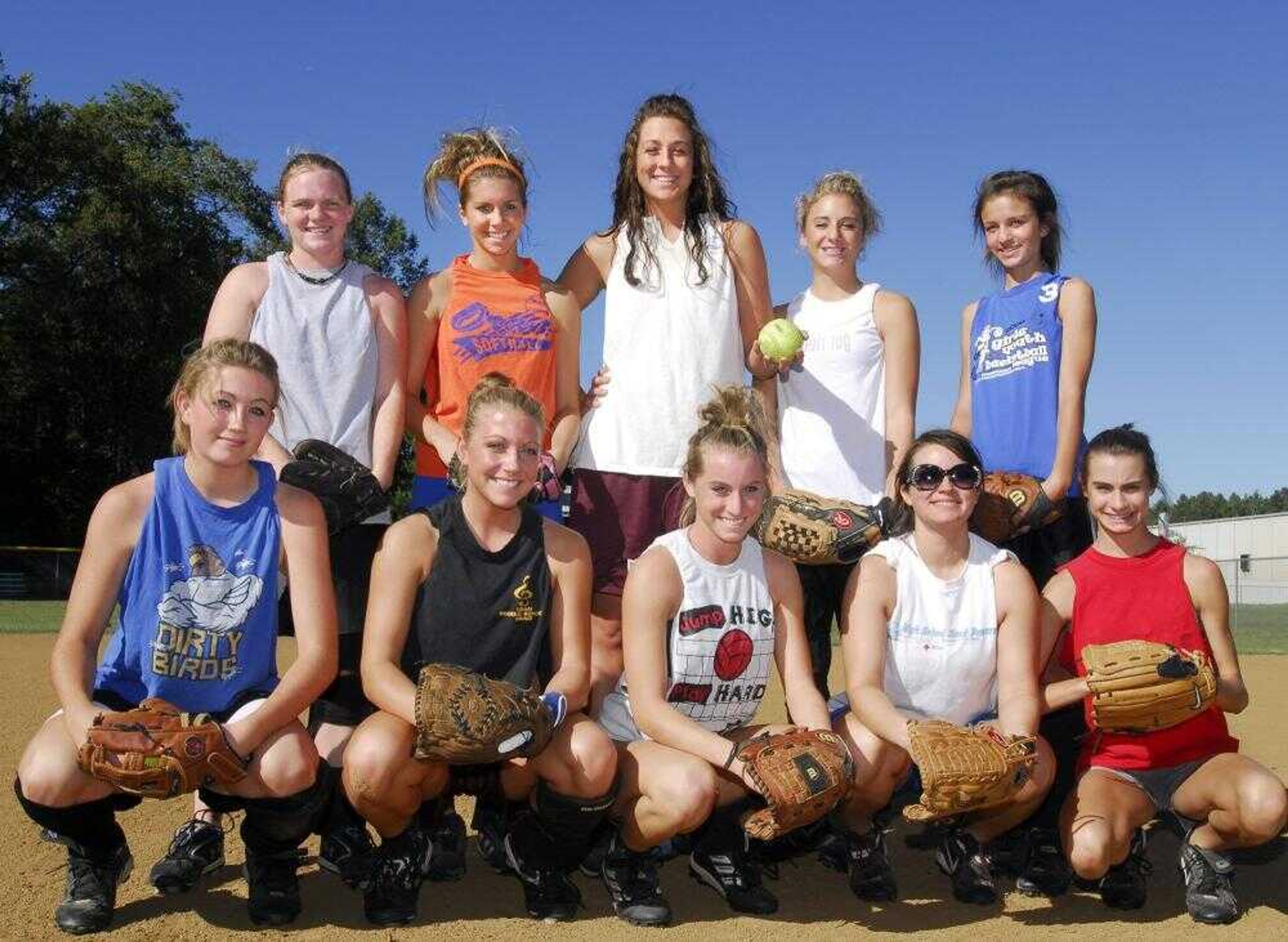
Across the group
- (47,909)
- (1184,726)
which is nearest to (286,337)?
(47,909)

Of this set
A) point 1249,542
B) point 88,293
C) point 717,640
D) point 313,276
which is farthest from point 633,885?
point 1249,542

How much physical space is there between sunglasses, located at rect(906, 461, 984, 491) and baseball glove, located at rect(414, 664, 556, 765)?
4.54ft

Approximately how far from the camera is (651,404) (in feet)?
13.2

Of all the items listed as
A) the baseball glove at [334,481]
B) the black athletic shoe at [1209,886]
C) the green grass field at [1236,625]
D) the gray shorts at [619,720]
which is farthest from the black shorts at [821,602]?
the green grass field at [1236,625]

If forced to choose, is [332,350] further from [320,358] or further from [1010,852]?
[1010,852]

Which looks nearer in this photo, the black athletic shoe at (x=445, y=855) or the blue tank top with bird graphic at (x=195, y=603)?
the blue tank top with bird graphic at (x=195, y=603)

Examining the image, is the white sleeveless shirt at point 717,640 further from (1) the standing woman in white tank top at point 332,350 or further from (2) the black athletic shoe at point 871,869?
(1) the standing woman in white tank top at point 332,350

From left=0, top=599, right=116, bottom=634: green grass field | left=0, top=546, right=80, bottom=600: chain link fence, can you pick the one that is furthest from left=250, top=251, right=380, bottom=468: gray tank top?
left=0, top=546, right=80, bottom=600: chain link fence

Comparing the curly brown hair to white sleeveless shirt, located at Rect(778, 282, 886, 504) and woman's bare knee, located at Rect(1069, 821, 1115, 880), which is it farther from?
woman's bare knee, located at Rect(1069, 821, 1115, 880)

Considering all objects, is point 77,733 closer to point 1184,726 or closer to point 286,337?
point 286,337

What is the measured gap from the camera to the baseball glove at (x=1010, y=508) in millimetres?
3930

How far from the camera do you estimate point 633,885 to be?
332cm

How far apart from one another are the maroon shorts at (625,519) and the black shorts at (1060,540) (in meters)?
1.28

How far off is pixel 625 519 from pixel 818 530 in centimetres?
73
